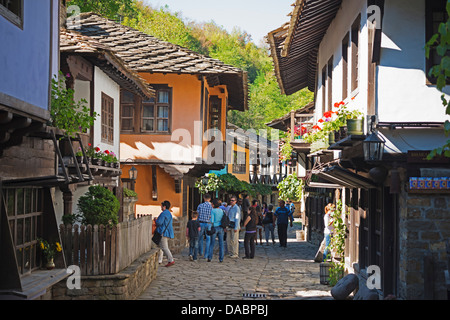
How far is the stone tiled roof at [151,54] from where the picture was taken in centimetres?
2141

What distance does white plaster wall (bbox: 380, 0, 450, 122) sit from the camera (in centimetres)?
998

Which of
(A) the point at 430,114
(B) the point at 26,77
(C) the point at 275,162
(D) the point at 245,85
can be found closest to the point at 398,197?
(A) the point at 430,114

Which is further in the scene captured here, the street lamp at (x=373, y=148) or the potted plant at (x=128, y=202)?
the potted plant at (x=128, y=202)

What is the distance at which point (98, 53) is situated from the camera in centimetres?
1326

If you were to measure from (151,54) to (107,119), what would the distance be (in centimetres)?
574

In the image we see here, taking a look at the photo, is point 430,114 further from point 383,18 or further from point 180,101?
point 180,101

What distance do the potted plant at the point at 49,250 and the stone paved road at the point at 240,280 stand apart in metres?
2.70

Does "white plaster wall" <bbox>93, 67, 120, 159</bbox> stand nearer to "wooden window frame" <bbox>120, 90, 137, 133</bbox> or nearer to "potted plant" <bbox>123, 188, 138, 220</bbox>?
"potted plant" <bbox>123, 188, 138, 220</bbox>

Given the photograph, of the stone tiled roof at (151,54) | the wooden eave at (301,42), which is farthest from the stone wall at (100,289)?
the stone tiled roof at (151,54)

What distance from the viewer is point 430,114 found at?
998 cm

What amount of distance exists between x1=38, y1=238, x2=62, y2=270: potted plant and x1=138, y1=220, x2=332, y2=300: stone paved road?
8.87ft

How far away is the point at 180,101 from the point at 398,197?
1256 centimetres

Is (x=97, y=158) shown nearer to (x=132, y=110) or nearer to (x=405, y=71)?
(x=405, y=71)

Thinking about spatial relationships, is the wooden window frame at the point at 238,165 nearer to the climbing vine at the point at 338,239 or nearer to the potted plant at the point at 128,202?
the potted plant at the point at 128,202
